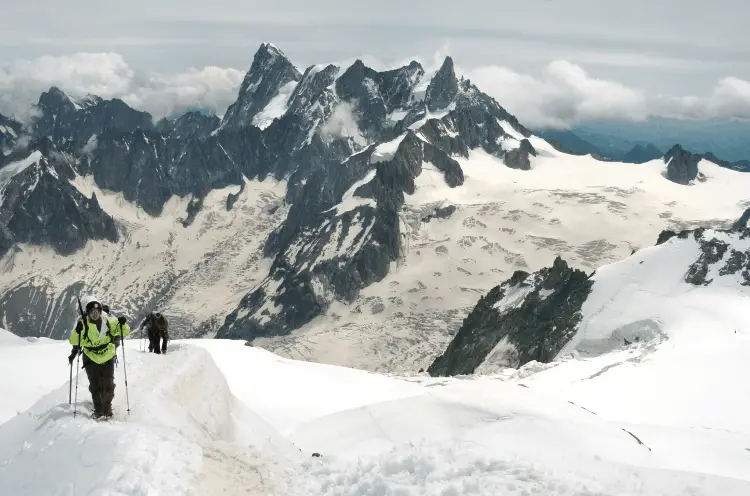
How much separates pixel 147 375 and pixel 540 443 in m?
14.9

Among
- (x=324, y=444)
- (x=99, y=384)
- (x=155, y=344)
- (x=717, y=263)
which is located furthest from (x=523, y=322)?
(x=99, y=384)

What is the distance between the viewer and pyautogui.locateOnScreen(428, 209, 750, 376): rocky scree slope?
288ft

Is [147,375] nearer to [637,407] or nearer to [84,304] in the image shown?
[84,304]

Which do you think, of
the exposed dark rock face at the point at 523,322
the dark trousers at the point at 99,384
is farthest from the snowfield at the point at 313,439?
the exposed dark rock face at the point at 523,322

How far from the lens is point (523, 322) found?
110m

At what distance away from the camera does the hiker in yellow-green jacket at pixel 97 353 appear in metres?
17.5

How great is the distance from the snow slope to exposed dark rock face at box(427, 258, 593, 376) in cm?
6064

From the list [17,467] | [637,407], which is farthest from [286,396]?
[637,407]

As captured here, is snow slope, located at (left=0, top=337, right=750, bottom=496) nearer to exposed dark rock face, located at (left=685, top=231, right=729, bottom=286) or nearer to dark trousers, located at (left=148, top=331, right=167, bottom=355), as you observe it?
dark trousers, located at (left=148, top=331, right=167, bottom=355)

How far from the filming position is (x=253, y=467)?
16938 mm

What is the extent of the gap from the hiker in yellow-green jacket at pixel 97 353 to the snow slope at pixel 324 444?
788 mm

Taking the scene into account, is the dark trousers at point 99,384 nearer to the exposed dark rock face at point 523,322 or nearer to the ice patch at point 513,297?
the exposed dark rock face at point 523,322

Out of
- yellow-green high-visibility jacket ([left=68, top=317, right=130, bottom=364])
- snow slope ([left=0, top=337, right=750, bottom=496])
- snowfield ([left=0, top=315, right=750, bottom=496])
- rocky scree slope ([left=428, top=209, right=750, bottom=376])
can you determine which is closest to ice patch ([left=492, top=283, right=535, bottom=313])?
rocky scree slope ([left=428, top=209, right=750, bottom=376])

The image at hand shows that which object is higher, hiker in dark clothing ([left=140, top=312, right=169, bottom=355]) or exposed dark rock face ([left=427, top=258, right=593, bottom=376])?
hiker in dark clothing ([left=140, top=312, right=169, bottom=355])
